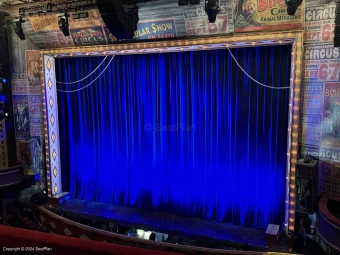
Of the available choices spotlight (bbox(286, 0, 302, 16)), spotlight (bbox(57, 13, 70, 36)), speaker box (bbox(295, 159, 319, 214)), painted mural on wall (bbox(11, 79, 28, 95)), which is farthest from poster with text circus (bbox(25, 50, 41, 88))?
speaker box (bbox(295, 159, 319, 214))

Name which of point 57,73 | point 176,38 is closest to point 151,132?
point 176,38

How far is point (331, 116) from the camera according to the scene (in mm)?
4453

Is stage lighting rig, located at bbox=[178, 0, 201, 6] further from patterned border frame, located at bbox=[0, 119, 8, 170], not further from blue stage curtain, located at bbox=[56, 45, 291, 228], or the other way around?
patterned border frame, located at bbox=[0, 119, 8, 170]

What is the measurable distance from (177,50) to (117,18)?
1.42 metres

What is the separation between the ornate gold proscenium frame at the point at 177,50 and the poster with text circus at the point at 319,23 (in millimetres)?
138

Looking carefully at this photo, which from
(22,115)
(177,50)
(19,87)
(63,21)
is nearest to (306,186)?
(177,50)

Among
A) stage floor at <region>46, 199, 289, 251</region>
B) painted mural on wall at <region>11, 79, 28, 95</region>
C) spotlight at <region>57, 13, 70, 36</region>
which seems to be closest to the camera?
stage floor at <region>46, 199, 289, 251</region>

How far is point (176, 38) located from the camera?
5.40 meters

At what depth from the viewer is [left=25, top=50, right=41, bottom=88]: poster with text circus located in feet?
22.5

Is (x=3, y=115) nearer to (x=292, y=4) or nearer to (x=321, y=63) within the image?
(x=292, y=4)

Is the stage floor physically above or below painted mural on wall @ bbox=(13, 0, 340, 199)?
below

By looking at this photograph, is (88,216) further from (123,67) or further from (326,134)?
(326,134)

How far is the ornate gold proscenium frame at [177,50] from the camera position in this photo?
4680 mm

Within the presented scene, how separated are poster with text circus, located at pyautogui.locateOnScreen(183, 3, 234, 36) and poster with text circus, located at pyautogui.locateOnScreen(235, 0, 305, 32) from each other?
0.14 m
